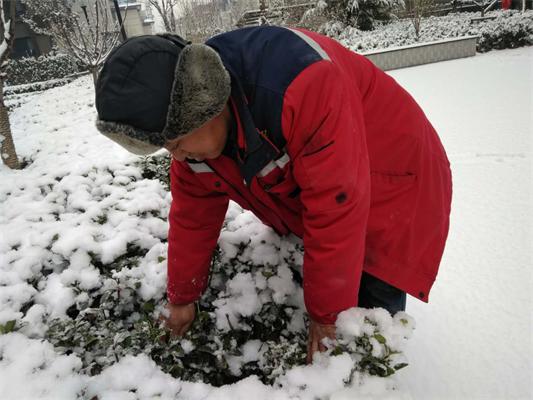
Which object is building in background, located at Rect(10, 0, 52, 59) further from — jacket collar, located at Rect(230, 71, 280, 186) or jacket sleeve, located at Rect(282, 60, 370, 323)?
jacket sleeve, located at Rect(282, 60, 370, 323)

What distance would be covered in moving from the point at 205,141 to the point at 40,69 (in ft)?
73.7

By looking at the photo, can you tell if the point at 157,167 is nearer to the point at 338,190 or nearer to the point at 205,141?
the point at 205,141

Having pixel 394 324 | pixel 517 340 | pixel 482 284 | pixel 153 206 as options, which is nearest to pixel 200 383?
pixel 394 324

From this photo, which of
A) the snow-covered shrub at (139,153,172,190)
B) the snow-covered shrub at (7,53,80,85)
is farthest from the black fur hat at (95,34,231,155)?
the snow-covered shrub at (7,53,80,85)

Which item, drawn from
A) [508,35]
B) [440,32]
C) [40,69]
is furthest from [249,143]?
[40,69]

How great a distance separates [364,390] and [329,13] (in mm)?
17252

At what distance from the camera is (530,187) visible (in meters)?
3.84

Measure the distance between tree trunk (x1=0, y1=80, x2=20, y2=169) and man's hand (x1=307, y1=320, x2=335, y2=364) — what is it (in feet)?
12.8

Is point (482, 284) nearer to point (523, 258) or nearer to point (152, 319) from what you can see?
point (523, 258)

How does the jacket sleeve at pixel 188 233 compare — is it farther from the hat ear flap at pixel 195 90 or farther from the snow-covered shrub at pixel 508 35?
the snow-covered shrub at pixel 508 35

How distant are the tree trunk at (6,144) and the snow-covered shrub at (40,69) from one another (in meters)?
17.3

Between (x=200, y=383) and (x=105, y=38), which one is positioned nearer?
(x=200, y=383)

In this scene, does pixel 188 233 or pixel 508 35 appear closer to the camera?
pixel 188 233

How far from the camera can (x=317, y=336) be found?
1.26 meters
